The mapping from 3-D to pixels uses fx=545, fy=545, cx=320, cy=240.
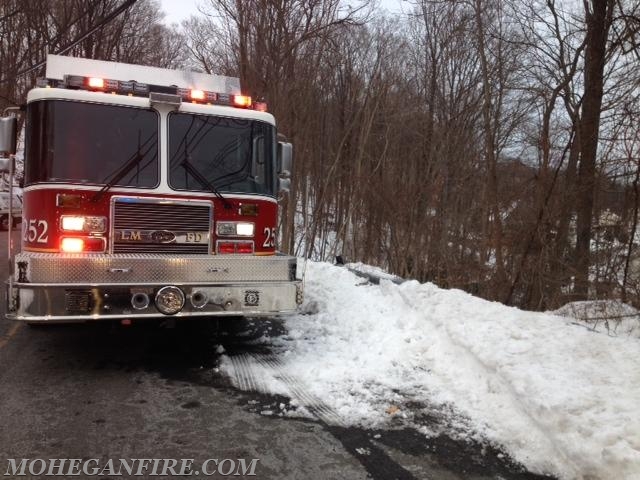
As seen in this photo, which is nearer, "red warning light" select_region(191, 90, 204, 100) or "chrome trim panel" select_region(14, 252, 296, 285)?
"chrome trim panel" select_region(14, 252, 296, 285)

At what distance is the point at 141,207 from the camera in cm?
559

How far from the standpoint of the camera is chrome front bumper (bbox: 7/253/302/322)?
4781mm

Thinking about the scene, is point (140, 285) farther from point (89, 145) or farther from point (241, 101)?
point (241, 101)

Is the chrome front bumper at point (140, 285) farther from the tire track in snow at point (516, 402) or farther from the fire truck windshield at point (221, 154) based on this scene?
the tire track in snow at point (516, 402)

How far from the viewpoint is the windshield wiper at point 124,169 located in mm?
5445

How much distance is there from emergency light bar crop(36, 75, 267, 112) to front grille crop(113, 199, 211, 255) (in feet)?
4.00

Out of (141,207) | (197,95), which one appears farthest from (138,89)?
(141,207)

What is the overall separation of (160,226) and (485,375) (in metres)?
3.52

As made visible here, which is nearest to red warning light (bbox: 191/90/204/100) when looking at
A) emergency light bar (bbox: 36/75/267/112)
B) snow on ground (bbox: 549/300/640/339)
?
emergency light bar (bbox: 36/75/267/112)

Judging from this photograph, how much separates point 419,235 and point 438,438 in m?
12.4

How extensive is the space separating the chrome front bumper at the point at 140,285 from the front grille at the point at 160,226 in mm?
315

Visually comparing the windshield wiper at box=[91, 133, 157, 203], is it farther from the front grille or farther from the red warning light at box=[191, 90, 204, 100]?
the red warning light at box=[191, 90, 204, 100]

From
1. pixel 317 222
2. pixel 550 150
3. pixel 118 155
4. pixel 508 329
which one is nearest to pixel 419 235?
pixel 317 222

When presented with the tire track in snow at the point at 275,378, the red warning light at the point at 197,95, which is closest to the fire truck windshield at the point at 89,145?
the red warning light at the point at 197,95
